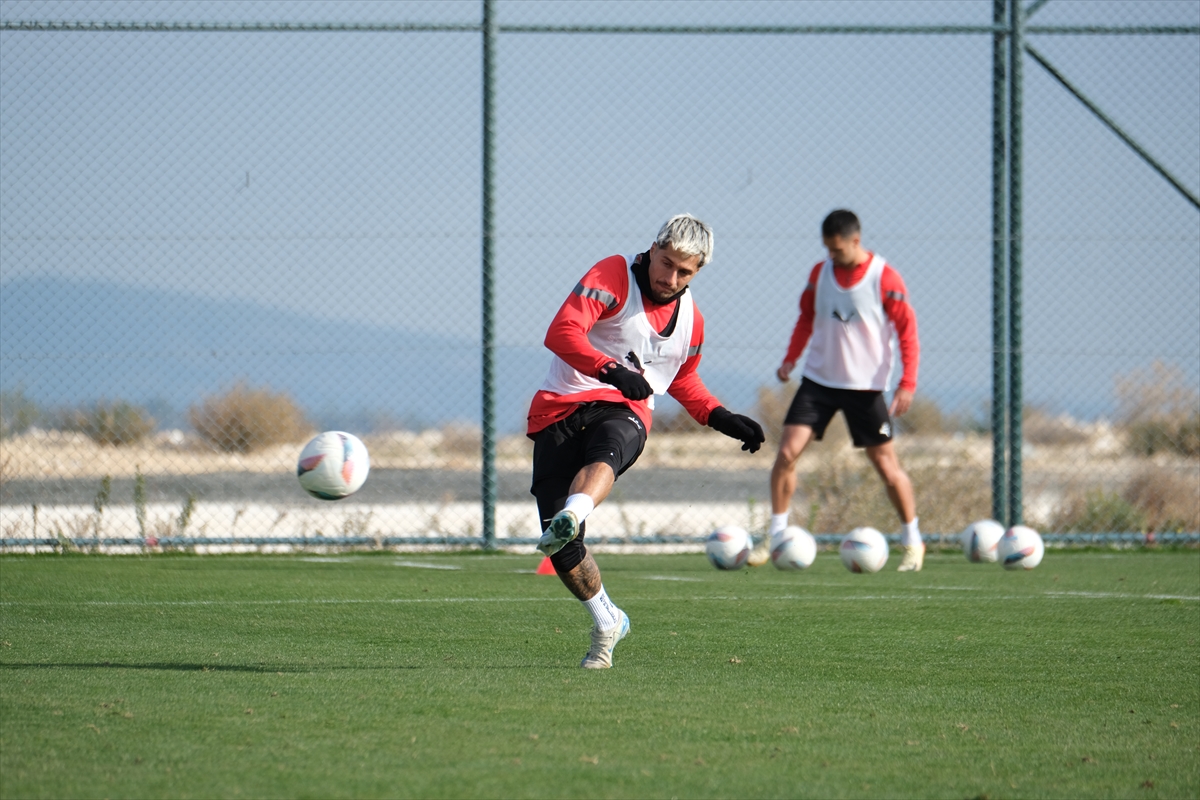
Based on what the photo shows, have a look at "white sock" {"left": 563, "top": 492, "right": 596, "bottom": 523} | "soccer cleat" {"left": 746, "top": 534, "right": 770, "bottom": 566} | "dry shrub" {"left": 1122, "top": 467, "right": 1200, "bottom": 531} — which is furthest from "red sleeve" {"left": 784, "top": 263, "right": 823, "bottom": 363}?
"white sock" {"left": 563, "top": 492, "right": 596, "bottom": 523}

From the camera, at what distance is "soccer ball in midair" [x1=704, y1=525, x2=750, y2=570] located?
8.24m

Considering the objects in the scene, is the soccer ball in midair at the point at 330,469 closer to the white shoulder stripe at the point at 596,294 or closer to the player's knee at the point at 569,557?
the player's knee at the point at 569,557

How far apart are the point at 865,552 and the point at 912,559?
751mm

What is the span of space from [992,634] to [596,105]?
6412mm

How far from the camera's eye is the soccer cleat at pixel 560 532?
4285mm

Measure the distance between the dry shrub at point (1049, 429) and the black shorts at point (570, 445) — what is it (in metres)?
7.69

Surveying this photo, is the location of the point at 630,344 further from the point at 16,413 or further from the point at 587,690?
the point at 16,413

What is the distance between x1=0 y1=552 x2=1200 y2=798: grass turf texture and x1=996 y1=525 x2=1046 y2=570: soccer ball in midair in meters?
0.85

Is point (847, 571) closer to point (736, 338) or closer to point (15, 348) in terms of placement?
point (736, 338)

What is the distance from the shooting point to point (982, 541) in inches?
337

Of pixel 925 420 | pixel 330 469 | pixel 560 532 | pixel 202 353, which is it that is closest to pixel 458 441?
pixel 202 353

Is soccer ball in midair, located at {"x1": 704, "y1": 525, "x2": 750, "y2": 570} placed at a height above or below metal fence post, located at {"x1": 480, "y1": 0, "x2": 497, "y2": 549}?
below

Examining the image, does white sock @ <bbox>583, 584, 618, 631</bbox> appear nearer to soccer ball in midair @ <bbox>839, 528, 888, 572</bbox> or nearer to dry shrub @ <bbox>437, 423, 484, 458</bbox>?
soccer ball in midair @ <bbox>839, 528, 888, 572</bbox>

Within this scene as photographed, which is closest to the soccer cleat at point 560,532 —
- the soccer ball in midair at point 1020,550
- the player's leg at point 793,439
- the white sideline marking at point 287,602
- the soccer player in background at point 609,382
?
the soccer player in background at point 609,382
